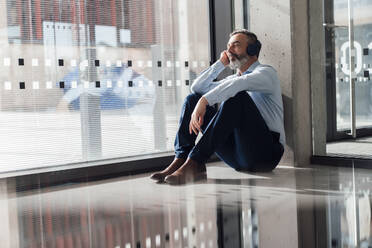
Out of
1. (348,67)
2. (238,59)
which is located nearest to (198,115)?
(238,59)

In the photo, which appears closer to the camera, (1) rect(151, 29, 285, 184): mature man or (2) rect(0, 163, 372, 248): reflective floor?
(2) rect(0, 163, 372, 248): reflective floor

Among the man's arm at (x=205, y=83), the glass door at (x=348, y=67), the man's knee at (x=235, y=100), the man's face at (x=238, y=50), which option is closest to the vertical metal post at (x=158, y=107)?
the man's arm at (x=205, y=83)

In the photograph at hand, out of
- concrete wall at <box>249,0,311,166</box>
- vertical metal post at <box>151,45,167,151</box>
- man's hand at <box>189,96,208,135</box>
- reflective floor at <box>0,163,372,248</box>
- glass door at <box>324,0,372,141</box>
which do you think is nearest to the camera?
reflective floor at <box>0,163,372,248</box>

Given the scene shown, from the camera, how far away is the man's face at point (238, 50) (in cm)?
376

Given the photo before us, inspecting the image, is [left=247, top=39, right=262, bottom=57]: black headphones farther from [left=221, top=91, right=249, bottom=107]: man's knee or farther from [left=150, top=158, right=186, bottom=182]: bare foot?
[left=150, top=158, right=186, bottom=182]: bare foot

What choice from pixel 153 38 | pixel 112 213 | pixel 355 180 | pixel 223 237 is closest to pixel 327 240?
pixel 223 237

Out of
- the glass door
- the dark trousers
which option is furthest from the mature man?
the glass door

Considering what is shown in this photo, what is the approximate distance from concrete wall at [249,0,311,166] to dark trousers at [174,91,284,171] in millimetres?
314

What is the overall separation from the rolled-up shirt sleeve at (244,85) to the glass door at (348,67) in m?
0.52

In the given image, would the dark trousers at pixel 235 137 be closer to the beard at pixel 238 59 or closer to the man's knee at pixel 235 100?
the man's knee at pixel 235 100

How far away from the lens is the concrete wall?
3.90m

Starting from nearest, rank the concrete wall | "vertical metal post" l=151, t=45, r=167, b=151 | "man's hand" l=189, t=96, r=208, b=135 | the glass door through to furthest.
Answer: "man's hand" l=189, t=96, r=208, b=135 → the glass door → the concrete wall → "vertical metal post" l=151, t=45, r=167, b=151

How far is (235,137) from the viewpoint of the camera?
11.5 feet

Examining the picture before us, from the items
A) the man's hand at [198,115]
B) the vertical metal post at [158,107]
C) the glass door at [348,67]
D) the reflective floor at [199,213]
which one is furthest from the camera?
the vertical metal post at [158,107]
